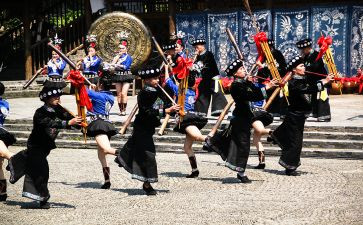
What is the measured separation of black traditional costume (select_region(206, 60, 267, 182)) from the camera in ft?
41.4

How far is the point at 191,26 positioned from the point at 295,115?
37.0 feet

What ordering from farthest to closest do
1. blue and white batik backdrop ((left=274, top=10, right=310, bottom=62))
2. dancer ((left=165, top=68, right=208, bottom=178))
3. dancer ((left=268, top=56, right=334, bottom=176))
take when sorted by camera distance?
blue and white batik backdrop ((left=274, top=10, right=310, bottom=62)) < dancer ((left=268, top=56, right=334, bottom=176)) < dancer ((left=165, top=68, right=208, bottom=178))

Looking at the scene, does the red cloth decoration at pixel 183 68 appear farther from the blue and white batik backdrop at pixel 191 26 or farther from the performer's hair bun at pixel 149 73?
the blue and white batik backdrop at pixel 191 26

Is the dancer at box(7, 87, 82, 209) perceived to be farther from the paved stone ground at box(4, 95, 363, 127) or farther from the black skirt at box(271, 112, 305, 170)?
the paved stone ground at box(4, 95, 363, 127)

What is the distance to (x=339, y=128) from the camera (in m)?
16.0

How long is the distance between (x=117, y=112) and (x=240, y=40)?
17.0 feet

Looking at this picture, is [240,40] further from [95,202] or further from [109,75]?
[95,202]

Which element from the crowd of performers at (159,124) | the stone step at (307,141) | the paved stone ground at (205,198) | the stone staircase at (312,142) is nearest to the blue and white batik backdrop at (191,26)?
the stone staircase at (312,142)

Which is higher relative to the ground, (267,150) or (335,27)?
(335,27)

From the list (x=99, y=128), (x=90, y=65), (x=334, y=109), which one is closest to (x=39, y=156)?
(x=99, y=128)

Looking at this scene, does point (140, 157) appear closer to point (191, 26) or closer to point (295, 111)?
point (295, 111)

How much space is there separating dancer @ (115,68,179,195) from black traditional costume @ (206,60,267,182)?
4.42ft

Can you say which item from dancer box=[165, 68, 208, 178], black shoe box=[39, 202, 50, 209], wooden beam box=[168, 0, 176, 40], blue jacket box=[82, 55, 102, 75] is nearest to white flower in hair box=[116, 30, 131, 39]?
wooden beam box=[168, 0, 176, 40]

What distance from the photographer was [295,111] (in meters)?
13.4
